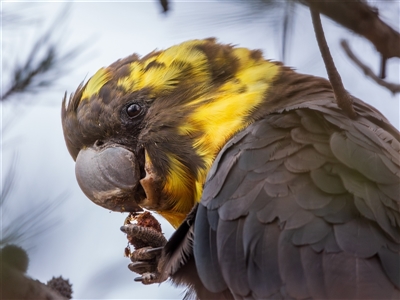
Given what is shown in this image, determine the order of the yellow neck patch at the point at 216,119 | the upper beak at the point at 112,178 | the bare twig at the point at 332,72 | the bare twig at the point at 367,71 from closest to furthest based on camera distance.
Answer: the bare twig at the point at 332,72 < the bare twig at the point at 367,71 < the yellow neck patch at the point at 216,119 < the upper beak at the point at 112,178

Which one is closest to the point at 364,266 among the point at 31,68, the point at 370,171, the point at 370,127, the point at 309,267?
the point at 309,267

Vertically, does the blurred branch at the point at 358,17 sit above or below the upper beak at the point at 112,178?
above

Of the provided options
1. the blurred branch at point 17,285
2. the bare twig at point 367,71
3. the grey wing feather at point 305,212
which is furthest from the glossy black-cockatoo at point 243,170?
the blurred branch at point 17,285

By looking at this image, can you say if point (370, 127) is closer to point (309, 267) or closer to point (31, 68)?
point (309, 267)

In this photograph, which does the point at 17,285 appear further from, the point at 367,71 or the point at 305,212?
the point at 367,71

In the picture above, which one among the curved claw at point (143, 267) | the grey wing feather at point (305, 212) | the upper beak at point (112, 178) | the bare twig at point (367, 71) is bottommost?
the curved claw at point (143, 267)

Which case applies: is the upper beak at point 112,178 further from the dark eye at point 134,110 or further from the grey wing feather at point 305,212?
the grey wing feather at point 305,212

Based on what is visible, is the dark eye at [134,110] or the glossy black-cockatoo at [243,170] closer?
the glossy black-cockatoo at [243,170]
